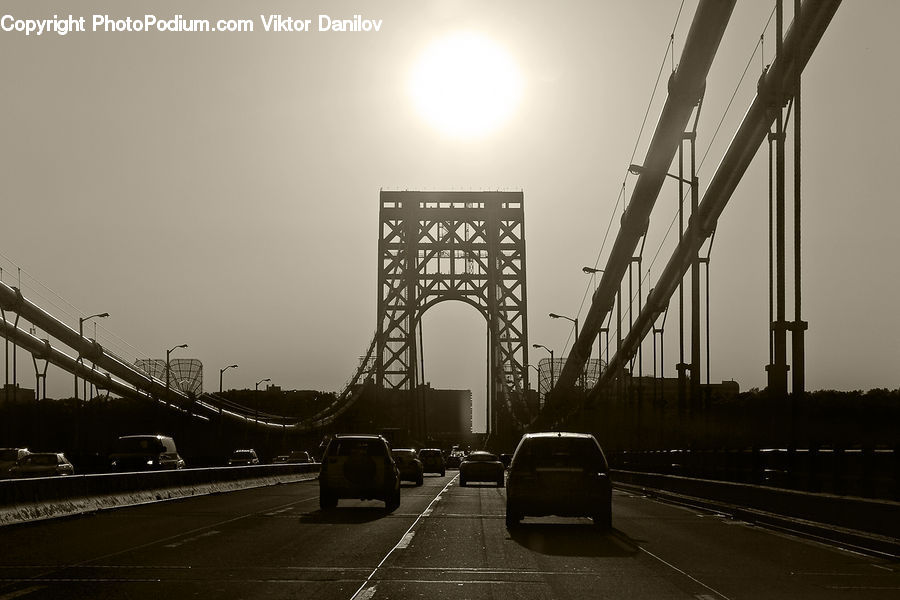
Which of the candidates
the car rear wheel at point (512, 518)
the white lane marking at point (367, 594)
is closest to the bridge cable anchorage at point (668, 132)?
the car rear wheel at point (512, 518)

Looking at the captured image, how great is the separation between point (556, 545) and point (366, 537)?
2.96 metres

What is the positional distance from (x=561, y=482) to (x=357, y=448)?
7.87 metres

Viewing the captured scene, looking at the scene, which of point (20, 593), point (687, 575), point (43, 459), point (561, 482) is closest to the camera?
point (20, 593)

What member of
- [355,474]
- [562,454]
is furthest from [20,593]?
[355,474]

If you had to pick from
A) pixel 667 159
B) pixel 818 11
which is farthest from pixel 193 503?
pixel 667 159

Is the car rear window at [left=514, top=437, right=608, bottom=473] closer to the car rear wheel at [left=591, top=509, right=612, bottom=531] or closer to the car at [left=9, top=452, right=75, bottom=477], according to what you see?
the car rear wheel at [left=591, top=509, right=612, bottom=531]

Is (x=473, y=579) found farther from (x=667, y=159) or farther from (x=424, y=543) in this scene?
(x=667, y=159)

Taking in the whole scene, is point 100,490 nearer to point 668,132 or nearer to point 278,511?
point 278,511

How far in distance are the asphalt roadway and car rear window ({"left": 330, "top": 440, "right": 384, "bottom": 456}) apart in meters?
3.07

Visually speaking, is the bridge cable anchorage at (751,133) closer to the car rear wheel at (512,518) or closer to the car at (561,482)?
the car at (561,482)

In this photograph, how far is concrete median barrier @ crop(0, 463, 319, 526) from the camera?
22.2 m

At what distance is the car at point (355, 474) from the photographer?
92.3 ft

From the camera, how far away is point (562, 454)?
21969 mm

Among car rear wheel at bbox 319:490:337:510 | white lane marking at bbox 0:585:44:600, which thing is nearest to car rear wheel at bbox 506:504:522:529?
car rear wheel at bbox 319:490:337:510
